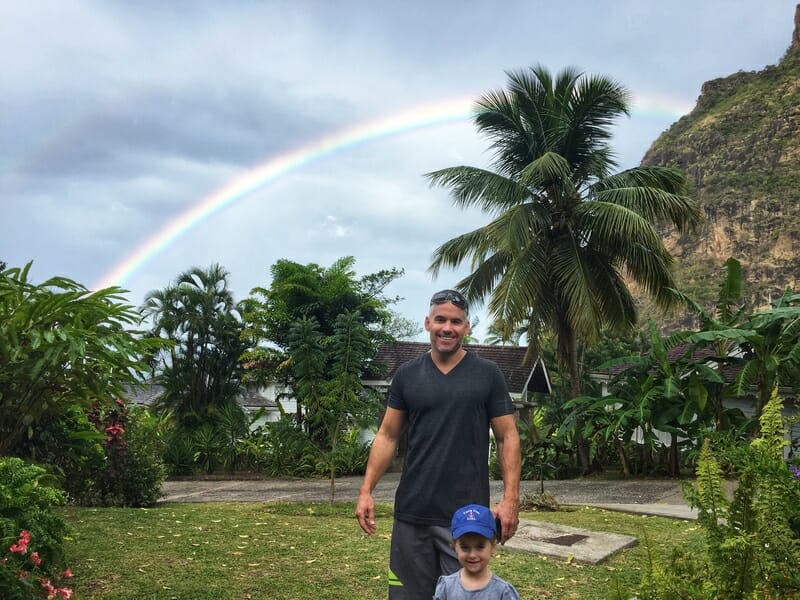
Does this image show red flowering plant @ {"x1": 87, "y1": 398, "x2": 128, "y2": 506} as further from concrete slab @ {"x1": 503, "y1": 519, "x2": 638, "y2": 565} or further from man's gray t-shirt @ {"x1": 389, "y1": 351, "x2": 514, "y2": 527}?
man's gray t-shirt @ {"x1": 389, "y1": 351, "x2": 514, "y2": 527}

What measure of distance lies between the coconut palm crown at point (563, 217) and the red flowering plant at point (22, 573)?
12570 mm

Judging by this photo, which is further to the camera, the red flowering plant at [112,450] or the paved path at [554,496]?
the red flowering plant at [112,450]

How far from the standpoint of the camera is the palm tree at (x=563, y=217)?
16906 mm

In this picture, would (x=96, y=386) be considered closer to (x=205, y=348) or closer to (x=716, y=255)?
(x=205, y=348)

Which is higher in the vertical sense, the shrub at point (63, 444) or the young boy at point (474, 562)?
the shrub at point (63, 444)

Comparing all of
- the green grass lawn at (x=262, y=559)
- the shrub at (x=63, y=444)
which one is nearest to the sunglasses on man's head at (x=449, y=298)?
the green grass lawn at (x=262, y=559)

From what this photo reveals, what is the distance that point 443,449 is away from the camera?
3416mm

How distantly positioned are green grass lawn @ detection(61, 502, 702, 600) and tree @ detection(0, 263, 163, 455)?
135 centimetres

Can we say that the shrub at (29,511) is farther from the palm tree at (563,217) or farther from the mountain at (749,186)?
the mountain at (749,186)

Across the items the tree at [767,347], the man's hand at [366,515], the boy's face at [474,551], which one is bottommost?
the boy's face at [474,551]

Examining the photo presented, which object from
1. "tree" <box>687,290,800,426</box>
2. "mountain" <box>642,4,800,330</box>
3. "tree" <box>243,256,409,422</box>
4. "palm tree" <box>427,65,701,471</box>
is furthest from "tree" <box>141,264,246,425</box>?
"mountain" <box>642,4,800,330</box>

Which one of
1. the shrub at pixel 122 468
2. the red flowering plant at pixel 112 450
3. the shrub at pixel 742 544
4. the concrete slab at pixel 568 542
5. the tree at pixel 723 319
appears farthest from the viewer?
the tree at pixel 723 319

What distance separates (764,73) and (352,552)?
8309 cm

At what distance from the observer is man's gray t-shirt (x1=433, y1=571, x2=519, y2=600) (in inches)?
111
